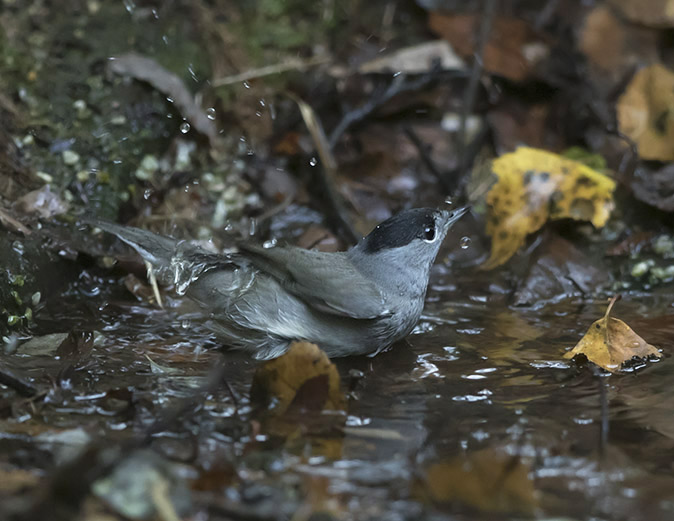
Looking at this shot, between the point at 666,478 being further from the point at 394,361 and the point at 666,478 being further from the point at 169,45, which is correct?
the point at 169,45

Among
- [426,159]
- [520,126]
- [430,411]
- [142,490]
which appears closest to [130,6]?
[426,159]

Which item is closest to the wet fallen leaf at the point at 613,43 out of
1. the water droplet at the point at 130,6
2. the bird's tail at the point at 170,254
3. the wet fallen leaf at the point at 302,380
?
the water droplet at the point at 130,6

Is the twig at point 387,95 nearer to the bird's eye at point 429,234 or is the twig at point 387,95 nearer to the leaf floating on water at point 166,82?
the leaf floating on water at point 166,82

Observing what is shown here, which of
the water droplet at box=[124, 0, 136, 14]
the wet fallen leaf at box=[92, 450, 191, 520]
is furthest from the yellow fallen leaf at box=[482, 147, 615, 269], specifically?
the wet fallen leaf at box=[92, 450, 191, 520]

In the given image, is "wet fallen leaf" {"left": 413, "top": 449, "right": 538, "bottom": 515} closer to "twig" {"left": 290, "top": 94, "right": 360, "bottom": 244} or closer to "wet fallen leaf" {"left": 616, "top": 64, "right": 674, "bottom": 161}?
"twig" {"left": 290, "top": 94, "right": 360, "bottom": 244}

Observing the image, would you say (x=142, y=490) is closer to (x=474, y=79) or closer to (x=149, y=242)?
(x=149, y=242)

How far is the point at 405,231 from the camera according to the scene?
4.25m

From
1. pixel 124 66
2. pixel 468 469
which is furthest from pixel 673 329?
pixel 124 66

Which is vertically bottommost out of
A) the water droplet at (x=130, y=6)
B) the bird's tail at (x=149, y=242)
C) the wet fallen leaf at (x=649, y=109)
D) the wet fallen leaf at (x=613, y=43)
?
the bird's tail at (x=149, y=242)

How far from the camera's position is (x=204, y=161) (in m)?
5.62

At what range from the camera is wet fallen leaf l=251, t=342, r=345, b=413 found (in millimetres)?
3193

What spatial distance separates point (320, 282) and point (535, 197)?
1833 millimetres

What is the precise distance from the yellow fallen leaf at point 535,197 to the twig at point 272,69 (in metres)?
1.85

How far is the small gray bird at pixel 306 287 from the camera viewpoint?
13.0ft
